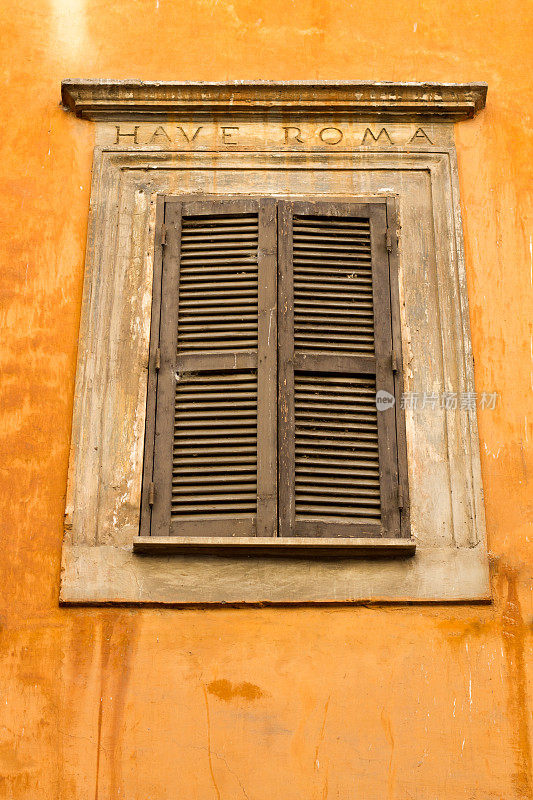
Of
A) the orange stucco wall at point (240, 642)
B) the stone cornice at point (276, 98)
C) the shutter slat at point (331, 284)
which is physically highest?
the stone cornice at point (276, 98)

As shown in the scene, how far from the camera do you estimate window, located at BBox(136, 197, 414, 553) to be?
579 cm

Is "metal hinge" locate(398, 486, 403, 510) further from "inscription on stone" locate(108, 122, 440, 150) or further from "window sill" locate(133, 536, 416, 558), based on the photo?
"inscription on stone" locate(108, 122, 440, 150)

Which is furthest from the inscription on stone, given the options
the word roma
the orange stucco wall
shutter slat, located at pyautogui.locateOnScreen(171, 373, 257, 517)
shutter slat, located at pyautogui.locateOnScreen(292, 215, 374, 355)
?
shutter slat, located at pyautogui.locateOnScreen(171, 373, 257, 517)

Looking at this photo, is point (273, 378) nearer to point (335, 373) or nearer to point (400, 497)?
point (335, 373)

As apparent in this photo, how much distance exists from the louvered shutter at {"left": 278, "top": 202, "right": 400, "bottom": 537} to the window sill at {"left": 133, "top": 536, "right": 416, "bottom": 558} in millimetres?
129

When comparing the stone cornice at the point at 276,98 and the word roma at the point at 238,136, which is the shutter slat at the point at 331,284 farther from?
the stone cornice at the point at 276,98

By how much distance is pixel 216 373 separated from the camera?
20.0ft

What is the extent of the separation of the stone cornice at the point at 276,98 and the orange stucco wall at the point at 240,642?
0.15 metres

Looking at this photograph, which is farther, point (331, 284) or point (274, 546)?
point (331, 284)

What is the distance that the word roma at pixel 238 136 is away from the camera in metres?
6.68

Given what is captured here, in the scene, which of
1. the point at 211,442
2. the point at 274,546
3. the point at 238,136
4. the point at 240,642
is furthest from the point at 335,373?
the point at 238,136

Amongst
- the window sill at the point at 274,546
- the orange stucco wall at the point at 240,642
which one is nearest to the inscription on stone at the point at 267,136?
the orange stucco wall at the point at 240,642

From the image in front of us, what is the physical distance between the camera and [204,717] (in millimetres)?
5305

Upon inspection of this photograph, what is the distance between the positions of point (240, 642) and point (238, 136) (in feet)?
9.37
